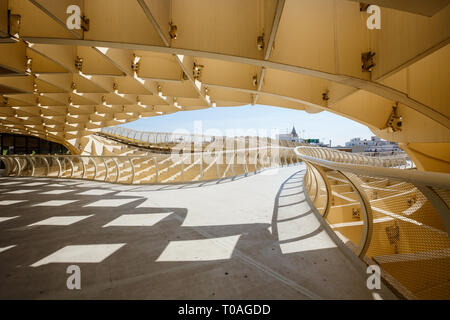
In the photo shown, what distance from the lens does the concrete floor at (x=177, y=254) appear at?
1662 millimetres

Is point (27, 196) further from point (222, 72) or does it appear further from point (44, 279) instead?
point (222, 72)

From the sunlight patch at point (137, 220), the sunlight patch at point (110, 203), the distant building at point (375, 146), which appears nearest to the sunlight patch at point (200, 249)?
the sunlight patch at point (137, 220)

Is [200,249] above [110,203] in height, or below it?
below

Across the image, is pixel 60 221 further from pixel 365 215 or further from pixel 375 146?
pixel 375 146

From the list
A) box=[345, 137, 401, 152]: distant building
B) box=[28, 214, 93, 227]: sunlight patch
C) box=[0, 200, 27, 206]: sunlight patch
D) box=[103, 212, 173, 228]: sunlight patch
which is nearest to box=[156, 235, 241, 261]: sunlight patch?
box=[103, 212, 173, 228]: sunlight patch

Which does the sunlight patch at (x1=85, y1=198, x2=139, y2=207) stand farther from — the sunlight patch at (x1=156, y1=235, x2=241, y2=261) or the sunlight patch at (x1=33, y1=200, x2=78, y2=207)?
the sunlight patch at (x1=156, y1=235, x2=241, y2=261)

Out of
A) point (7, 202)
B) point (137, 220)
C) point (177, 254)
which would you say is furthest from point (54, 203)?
point (177, 254)

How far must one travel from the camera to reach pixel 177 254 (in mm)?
2227

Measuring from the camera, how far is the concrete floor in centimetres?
166

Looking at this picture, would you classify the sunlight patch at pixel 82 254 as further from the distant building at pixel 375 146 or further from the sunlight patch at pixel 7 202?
the distant building at pixel 375 146

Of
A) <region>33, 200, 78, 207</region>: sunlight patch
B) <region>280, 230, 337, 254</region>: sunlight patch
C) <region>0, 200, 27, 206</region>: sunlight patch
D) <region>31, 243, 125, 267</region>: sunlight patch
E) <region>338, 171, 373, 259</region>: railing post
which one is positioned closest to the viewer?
<region>338, 171, 373, 259</region>: railing post

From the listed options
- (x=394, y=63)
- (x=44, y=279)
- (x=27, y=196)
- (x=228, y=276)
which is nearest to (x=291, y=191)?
(x=394, y=63)

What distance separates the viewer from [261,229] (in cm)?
291

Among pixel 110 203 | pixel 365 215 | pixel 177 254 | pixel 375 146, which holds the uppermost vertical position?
pixel 375 146
